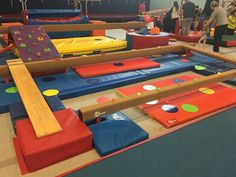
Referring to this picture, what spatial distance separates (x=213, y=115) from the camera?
2156 mm

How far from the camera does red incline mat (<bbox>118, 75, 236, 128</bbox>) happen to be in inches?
85.2

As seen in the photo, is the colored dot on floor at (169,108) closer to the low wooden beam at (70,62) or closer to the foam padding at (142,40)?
the low wooden beam at (70,62)

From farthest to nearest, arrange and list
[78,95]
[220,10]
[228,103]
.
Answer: [220,10]
[78,95]
[228,103]

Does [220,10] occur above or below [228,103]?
above

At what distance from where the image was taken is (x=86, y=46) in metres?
3.93

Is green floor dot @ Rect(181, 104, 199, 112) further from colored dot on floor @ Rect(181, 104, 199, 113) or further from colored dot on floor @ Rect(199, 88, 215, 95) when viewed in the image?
colored dot on floor @ Rect(199, 88, 215, 95)

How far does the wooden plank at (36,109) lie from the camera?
1.54 m

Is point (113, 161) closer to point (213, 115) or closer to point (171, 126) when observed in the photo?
point (171, 126)

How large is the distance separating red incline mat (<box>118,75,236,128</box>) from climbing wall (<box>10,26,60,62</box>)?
1.25m

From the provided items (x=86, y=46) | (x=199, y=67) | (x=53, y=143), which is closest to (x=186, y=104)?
(x=199, y=67)

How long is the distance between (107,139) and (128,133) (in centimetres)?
19

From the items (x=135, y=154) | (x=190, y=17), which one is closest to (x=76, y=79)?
(x=135, y=154)

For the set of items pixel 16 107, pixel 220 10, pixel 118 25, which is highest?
pixel 220 10

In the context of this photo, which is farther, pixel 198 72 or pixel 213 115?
pixel 198 72
